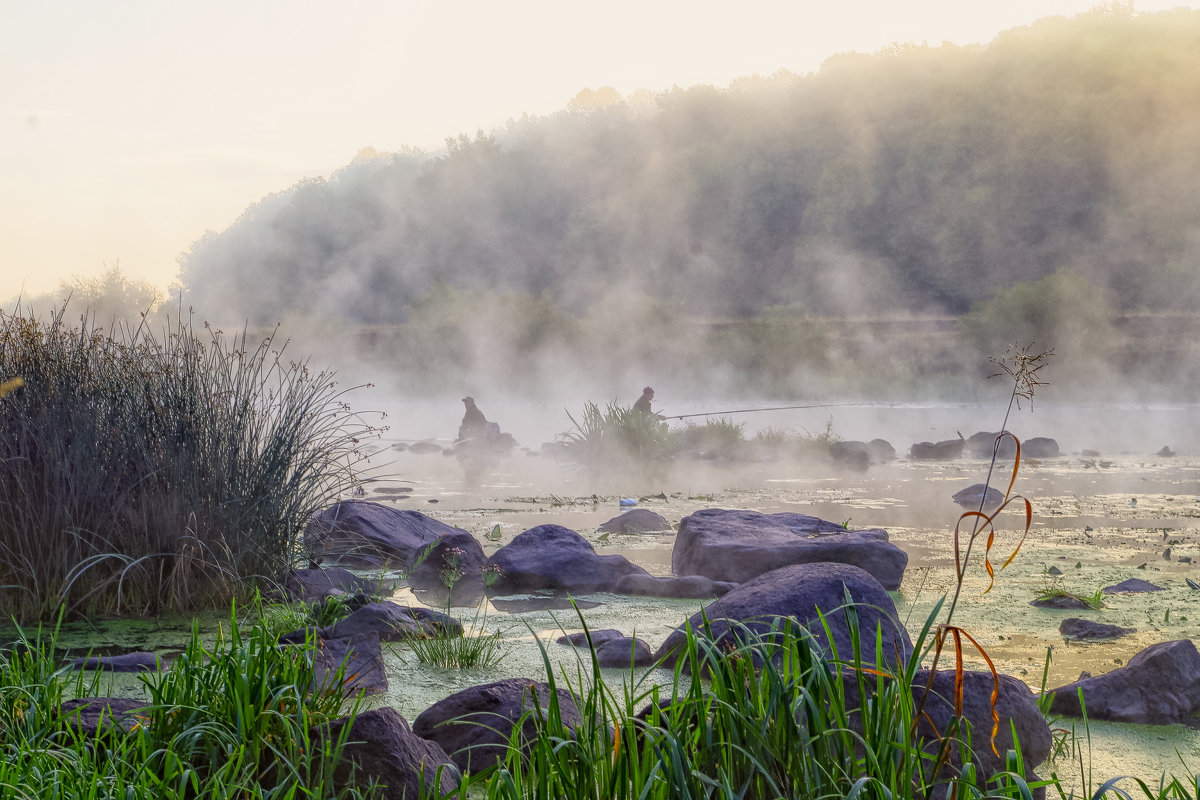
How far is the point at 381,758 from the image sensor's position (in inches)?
93.4

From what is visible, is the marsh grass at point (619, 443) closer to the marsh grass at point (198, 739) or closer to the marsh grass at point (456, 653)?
the marsh grass at point (456, 653)

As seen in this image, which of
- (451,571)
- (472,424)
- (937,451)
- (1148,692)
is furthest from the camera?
(472,424)

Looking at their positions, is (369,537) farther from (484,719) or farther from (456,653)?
(484,719)

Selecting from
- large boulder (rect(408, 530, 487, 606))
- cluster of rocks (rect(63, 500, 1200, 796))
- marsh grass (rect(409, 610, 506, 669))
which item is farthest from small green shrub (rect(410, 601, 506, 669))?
large boulder (rect(408, 530, 487, 606))

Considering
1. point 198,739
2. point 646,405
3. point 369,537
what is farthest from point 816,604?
point 646,405

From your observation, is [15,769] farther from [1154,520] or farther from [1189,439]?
[1189,439]

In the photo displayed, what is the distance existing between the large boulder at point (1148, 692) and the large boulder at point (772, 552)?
2.08 meters

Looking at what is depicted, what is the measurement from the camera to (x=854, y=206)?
140ft

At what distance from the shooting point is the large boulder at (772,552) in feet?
17.8

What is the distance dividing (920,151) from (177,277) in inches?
1278

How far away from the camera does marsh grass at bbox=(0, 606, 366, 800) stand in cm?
214

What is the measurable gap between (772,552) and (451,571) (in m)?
1.65

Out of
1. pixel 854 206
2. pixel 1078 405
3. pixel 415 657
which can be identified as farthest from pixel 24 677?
pixel 854 206

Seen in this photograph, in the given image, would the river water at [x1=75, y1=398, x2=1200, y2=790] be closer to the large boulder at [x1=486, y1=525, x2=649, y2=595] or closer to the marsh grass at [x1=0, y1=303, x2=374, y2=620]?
the large boulder at [x1=486, y1=525, x2=649, y2=595]
